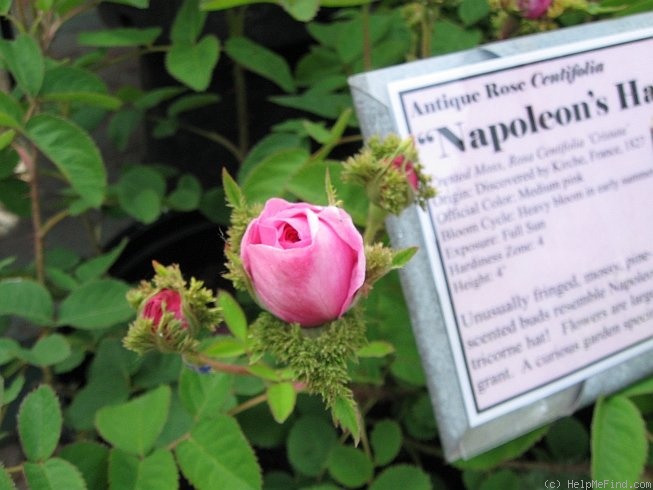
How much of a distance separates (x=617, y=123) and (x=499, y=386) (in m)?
0.26

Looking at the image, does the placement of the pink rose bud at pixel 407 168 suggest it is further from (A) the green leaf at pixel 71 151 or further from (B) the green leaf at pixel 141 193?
(B) the green leaf at pixel 141 193

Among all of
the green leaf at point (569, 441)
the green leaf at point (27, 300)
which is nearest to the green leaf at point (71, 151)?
the green leaf at point (27, 300)

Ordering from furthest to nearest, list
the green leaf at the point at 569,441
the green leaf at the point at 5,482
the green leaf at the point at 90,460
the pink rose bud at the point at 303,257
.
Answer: the green leaf at the point at 569,441, the green leaf at the point at 90,460, the green leaf at the point at 5,482, the pink rose bud at the point at 303,257

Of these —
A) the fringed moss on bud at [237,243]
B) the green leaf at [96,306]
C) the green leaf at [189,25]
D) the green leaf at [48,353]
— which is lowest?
the green leaf at [48,353]

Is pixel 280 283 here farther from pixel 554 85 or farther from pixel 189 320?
pixel 554 85

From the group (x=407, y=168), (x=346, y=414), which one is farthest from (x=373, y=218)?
(x=346, y=414)

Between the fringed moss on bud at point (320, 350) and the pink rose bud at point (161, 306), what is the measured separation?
0.05 meters

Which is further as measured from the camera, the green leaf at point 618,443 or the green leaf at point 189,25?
the green leaf at point 189,25

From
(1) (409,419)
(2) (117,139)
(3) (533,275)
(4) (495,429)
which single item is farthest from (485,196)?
(2) (117,139)

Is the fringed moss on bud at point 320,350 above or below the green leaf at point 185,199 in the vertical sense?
above

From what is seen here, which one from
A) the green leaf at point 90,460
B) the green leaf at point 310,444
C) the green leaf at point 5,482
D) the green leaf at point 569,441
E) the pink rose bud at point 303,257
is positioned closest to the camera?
the pink rose bud at point 303,257

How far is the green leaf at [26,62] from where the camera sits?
58 centimetres

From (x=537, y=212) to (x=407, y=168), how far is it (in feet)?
0.51

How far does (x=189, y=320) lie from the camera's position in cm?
41
